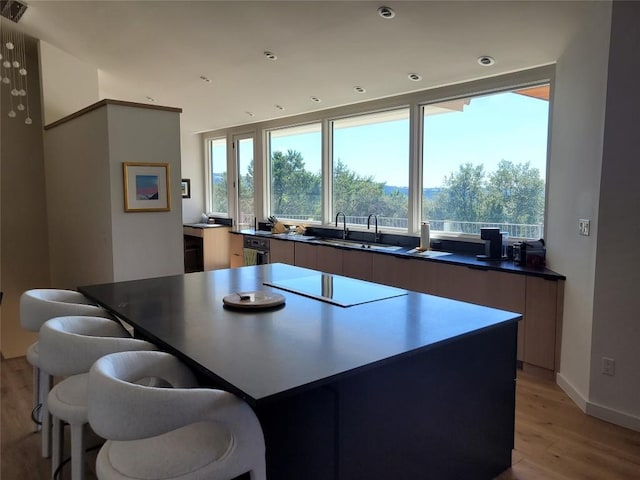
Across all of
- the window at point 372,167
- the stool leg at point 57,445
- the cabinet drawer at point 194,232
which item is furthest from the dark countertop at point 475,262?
the stool leg at point 57,445

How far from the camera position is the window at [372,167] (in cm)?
498

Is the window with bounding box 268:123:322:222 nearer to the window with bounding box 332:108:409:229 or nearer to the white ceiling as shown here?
the window with bounding box 332:108:409:229

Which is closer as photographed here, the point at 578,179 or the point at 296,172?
the point at 578,179

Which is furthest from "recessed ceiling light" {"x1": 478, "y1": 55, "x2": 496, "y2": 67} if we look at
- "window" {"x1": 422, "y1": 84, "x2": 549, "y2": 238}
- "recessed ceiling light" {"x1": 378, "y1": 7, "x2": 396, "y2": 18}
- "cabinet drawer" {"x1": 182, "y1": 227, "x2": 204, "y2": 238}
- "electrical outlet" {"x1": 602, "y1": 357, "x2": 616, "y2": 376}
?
"cabinet drawer" {"x1": 182, "y1": 227, "x2": 204, "y2": 238}

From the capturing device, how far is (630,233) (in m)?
2.63

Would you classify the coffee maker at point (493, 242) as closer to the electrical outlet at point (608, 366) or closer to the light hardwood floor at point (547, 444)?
the light hardwood floor at point (547, 444)

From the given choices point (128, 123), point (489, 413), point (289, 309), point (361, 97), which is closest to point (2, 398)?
point (128, 123)

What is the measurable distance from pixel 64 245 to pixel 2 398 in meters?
1.78

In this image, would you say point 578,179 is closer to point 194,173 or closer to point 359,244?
point 359,244

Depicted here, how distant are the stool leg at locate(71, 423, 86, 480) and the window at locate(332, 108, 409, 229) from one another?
3862 millimetres

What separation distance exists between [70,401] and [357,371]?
48.9 inches

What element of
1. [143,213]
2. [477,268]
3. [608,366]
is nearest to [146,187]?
[143,213]

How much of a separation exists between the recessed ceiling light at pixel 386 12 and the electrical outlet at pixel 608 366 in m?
2.68

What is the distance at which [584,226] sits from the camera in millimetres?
2914
